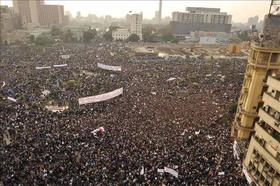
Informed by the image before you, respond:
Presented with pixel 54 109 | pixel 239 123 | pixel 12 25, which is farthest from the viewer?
pixel 12 25

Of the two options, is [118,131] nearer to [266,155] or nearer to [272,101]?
[266,155]

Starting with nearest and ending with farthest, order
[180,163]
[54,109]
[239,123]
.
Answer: [180,163], [239,123], [54,109]

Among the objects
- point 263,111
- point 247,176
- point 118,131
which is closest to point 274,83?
point 263,111

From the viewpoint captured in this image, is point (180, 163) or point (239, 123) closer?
point (180, 163)

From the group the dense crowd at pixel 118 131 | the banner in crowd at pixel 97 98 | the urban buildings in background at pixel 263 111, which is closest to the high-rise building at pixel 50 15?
the dense crowd at pixel 118 131

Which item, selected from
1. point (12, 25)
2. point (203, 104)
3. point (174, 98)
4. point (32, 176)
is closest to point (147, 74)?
point (174, 98)

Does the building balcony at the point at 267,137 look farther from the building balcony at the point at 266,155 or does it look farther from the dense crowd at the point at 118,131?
the dense crowd at the point at 118,131

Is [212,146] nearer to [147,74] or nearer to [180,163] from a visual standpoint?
[180,163]
